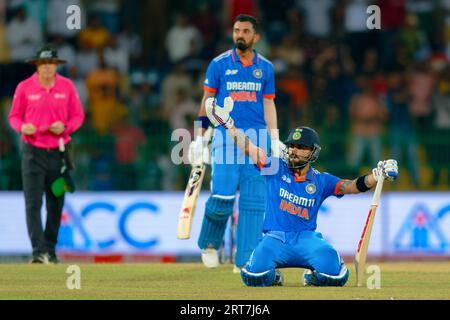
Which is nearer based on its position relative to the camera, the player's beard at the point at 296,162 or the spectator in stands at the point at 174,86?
the player's beard at the point at 296,162

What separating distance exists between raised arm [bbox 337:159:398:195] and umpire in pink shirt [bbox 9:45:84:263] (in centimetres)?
455

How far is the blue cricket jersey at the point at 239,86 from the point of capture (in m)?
12.4

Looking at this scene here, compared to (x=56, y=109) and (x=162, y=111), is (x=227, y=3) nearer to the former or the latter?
Result: (x=162, y=111)

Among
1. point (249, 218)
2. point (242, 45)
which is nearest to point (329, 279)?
point (249, 218)

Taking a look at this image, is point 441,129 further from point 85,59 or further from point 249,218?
point 249,218

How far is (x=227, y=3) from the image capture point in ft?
69.7

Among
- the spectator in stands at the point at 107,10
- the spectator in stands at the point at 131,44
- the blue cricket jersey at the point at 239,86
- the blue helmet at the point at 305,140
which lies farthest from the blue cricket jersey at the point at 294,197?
the spectator in stands at the point at 107,10

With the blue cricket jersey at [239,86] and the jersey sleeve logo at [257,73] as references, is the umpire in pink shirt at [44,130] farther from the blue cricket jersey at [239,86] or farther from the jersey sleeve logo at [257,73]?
the jersey sleeve logo at [257,73]

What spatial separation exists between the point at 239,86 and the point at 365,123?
23.8ft

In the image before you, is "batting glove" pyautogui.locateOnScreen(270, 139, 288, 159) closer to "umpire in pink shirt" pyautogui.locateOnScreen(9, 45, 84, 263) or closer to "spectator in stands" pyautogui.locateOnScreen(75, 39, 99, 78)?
"umpire in pink shirt" pyautogui.locateOnScreen(9, 45, 84, 263)

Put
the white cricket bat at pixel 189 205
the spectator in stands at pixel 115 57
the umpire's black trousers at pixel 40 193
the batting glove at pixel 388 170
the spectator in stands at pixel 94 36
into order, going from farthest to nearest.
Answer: the spectator in stands at pixel 94 36, the spectator in stands at pixel 115 57, the umpire's black trousers at pixel 40 193, the white cricket bat at pixel 189 205, the batting glove at pixel 388 170

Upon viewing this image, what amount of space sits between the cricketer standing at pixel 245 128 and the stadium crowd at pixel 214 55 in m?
6.05

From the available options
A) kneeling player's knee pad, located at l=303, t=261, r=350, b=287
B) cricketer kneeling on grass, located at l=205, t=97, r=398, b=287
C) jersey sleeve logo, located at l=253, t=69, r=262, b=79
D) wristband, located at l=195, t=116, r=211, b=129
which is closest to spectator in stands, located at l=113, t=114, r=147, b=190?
Answer: wristband, located at l=195, t=116, r=211, b=129
